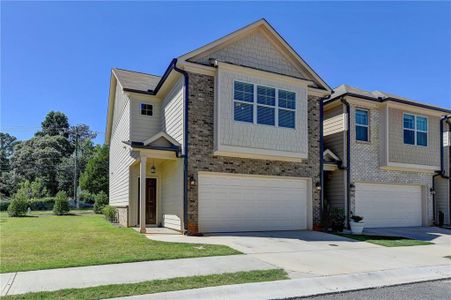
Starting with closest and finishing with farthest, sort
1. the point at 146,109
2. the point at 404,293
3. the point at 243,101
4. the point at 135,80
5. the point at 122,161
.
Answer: the point at 404,293 < the point at 243,101 < the point at 146,109 < the point at 135,80 < the point at 122,161

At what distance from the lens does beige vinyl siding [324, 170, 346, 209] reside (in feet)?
57.3

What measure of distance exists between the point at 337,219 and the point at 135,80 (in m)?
11.6

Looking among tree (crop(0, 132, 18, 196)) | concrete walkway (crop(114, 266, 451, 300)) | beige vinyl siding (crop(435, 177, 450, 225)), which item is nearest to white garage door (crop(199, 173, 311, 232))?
concrete walkway (crop(114, 266, 451, 300))

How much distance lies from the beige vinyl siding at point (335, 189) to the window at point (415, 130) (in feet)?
12.9

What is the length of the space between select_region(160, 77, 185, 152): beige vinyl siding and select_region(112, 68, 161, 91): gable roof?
176cm

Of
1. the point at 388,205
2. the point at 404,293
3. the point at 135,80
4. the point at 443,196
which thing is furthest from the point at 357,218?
the point at 135,80

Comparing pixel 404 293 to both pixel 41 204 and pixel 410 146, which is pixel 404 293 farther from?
pixel 41 204

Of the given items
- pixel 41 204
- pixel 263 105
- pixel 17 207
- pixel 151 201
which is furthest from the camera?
pixel 41 204

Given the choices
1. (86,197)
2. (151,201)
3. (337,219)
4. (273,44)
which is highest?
(273,44)

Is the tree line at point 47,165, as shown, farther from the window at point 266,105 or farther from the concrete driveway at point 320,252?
the concrete driveway at point 320,252

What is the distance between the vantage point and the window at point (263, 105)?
14.0 m

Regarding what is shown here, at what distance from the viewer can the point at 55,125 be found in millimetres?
64250

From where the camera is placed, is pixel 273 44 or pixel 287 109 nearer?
pixel 287 109

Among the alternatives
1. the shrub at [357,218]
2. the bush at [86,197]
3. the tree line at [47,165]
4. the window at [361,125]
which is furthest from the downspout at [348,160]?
the tree line at [47,165]
